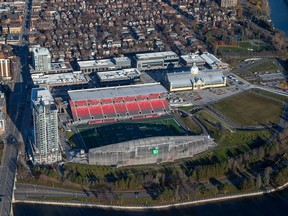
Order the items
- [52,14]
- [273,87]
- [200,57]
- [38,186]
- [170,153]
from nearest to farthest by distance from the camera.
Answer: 1. [38,186]
2. [170,153]
3. [273,87]
4. [200,57]
5. [52,14]

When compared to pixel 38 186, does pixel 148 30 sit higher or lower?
higher

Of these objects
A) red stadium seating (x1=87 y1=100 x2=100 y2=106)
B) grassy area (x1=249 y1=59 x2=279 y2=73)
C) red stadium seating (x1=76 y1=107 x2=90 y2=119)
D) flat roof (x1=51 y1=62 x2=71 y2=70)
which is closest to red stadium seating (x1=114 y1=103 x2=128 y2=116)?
red stadium seating (x1=87 y1=100 x2=100 y2=106)

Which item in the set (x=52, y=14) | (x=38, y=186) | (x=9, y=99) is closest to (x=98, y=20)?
(x=52, y=14)

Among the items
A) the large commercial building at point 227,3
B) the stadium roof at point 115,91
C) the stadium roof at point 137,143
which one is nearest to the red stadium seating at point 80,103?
the stadium roof at point 115,91

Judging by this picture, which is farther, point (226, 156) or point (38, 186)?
point (226, 156)

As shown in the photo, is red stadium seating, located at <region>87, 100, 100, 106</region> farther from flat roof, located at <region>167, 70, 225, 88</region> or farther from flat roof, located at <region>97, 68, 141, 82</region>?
flat roof, located at <region>167, 70, 225, 88</region>

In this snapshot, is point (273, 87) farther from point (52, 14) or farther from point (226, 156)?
point (52, 14)

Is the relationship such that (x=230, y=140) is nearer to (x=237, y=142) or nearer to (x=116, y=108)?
(x=237, y=142)
